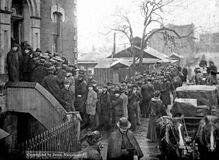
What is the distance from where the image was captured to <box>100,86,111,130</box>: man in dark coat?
14.1m

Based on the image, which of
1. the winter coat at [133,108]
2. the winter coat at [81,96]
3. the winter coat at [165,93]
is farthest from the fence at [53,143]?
the winter coat at [165,93]

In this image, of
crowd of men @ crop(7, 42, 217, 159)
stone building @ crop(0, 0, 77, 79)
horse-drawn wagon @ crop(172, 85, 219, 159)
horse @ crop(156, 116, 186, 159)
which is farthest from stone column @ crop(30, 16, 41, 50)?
horse @ crop(156, 116, 186, 159)

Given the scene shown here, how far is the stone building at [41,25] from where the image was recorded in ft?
42.0

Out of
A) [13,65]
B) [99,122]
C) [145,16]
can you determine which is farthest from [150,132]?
[145,16]

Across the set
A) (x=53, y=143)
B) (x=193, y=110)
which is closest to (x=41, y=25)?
(x=53, y=143)

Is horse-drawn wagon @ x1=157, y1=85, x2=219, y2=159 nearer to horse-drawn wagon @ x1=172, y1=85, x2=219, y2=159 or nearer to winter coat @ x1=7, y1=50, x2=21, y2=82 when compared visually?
horse-drawn wagon @ x1=172, y1=85, x2=219, y2=159

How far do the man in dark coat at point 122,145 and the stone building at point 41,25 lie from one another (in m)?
6.73

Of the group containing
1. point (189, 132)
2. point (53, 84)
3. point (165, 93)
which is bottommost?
point (189, 132)

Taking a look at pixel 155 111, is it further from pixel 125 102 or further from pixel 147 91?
pixel 147 91

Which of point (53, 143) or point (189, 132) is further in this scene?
point (189, 132)

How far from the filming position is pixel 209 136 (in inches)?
348

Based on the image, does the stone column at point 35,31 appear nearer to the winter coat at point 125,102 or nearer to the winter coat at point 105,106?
the winter coat at point 105,106

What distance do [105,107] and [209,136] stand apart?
19.9 feet

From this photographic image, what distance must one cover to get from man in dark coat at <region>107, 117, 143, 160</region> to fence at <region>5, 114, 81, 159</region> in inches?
72.4
